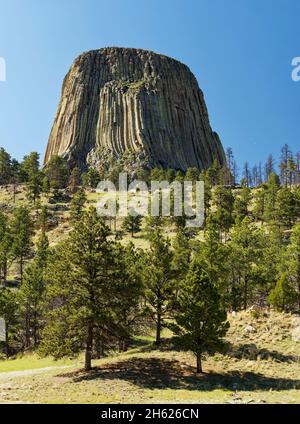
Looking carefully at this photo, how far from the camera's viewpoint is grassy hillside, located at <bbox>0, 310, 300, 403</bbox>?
23188 millimetres

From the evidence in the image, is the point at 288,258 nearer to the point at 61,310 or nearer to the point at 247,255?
the point at 247,255

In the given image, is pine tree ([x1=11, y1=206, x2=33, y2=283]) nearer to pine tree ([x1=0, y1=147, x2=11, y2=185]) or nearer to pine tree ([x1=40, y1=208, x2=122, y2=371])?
pine tree ([x1=40, y1=208, x2=122, y2=371])

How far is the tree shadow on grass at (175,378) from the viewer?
89.2 ft

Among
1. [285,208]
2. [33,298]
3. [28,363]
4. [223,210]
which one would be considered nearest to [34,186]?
[223,210]

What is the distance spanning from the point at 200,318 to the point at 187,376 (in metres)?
4.29

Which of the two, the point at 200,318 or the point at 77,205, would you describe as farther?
the point at 77,205

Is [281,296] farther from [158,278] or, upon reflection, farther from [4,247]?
[4,247]

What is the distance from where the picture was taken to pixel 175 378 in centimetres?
2903

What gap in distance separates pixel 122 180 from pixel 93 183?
10.7 m

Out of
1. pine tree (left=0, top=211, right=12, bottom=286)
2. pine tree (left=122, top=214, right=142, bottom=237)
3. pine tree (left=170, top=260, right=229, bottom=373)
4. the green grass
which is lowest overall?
the green grass

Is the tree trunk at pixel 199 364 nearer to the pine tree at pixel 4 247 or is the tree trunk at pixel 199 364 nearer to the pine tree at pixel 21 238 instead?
the pine tree at pixel 4 247

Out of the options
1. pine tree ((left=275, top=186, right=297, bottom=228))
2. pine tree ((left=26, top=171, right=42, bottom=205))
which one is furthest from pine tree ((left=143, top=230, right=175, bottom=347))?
pine tree ((left=26, top=171, right=42, bottom=205))

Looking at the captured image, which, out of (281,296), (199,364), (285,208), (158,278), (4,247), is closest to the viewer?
(199,364)

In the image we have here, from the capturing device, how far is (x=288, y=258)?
51.7 m
